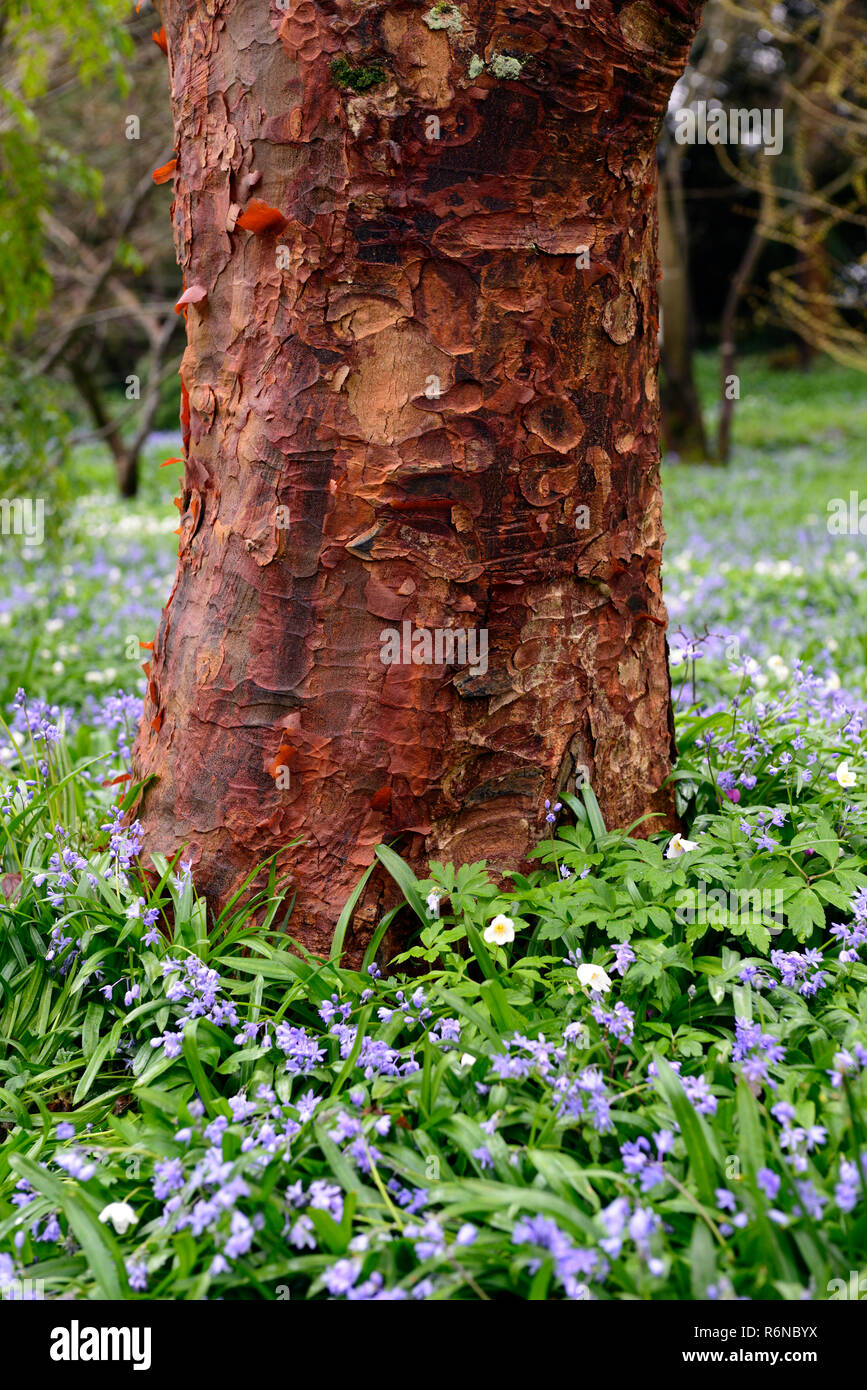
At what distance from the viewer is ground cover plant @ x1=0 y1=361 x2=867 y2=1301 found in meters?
1.55

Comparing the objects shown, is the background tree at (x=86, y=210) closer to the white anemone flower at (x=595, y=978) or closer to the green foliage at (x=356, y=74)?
the green foliage at (x=356, y=74)

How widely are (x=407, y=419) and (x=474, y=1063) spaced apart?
1.22 metres

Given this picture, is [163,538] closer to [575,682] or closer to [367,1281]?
[575,682]

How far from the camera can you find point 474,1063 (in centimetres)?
185

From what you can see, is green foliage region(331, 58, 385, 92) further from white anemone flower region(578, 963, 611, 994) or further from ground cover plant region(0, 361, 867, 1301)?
white anemone flower region(578, 963, 611, 994)

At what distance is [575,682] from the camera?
2346 millimetres

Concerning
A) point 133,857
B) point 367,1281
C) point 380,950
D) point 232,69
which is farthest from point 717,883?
point 232,69

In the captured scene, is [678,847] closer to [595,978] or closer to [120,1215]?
[595,978]

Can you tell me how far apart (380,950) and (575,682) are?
715 millimetres

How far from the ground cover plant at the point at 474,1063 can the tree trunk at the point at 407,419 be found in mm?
170

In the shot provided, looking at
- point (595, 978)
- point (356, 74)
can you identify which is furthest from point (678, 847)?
point (356, 74)

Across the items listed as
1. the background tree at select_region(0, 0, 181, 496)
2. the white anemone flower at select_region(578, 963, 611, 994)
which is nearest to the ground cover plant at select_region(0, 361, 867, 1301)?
the white anemone flower at select_region(578, 963, 611, 994)

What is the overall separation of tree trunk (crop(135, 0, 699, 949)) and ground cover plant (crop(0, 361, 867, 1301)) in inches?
6.7

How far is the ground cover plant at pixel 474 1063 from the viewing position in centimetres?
155
